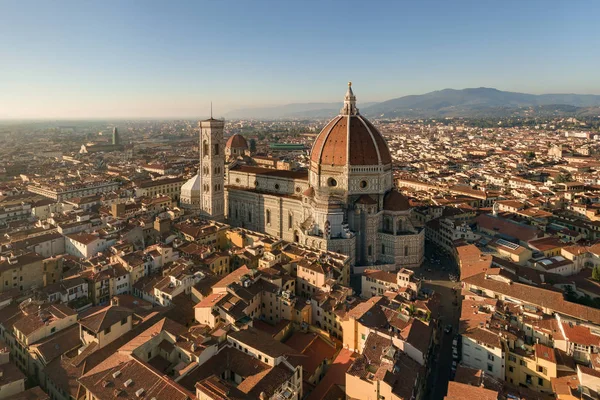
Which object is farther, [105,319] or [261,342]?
[105,319]

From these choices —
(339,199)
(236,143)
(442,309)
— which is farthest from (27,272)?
(236,143)

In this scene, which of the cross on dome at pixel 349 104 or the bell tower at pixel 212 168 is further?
the bell tower at pixel 212 168

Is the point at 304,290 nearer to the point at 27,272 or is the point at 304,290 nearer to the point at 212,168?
the point at 27,272

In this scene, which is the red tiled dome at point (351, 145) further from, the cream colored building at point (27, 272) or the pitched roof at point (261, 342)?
the cream colored building at point (27, 272)

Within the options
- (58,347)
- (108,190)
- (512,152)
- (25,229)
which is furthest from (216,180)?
(512,152)

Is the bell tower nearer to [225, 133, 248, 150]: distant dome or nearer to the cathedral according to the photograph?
the cathedral

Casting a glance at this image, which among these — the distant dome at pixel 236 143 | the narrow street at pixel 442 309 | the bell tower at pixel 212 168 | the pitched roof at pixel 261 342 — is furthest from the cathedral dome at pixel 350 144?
the distant dome at pixel 236 143

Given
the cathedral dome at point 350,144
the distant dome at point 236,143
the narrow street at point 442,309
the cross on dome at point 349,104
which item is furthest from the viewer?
the distant dome at point 236,143
